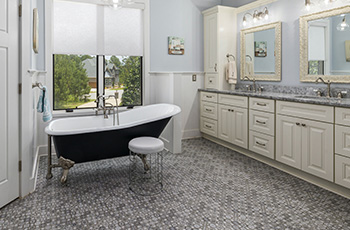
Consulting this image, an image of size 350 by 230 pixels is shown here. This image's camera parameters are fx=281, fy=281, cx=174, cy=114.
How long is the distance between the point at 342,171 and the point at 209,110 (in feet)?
8.25

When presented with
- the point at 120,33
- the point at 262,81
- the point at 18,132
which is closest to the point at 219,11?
the point at 262,81

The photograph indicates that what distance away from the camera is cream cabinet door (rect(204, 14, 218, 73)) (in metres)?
4.96

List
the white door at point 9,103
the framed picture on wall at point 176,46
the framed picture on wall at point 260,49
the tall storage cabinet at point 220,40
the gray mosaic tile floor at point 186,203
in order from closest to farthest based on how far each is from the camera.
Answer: the gray mosaic tile floor at point 186,203 → the white door at point 9,103 → the framed picture on wall at point 260,49 → the tall storage cabinet at point 220,40 → the framed picture on wall at point 176,46

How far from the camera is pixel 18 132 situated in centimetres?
266

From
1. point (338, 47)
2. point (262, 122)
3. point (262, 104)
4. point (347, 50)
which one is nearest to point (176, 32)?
point (262, 104)

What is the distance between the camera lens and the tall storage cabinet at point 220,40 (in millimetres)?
4887

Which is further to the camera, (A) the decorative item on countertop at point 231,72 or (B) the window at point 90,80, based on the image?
(A) the decorative item on countertop at point 231,72

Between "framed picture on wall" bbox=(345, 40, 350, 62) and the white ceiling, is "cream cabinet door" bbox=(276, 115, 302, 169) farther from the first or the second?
the white ceiling

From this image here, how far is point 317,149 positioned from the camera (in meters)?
2.93

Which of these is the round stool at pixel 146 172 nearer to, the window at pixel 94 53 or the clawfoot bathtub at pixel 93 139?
the clawfoot bathtub at pixel 93 139

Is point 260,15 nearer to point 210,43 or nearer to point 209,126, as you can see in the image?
point 210,43

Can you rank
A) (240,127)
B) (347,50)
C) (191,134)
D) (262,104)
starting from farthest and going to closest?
→ 1. (191,134)
2. (240,127)
3. (262,104)
4. (347,50)

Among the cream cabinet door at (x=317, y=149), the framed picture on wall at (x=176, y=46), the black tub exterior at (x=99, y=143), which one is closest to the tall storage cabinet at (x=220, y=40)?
the framed picture on wall at (x=176, y=46)

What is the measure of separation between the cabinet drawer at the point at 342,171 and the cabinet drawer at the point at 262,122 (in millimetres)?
906
